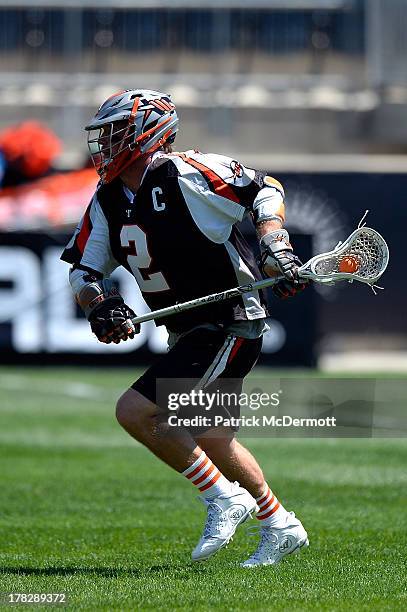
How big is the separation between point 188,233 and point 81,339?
432 inches

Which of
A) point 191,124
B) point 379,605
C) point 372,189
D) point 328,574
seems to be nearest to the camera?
point 379,605

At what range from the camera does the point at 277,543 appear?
5773 millimetres

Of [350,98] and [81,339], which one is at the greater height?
[350,98]

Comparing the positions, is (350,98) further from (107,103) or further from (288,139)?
(107,103)

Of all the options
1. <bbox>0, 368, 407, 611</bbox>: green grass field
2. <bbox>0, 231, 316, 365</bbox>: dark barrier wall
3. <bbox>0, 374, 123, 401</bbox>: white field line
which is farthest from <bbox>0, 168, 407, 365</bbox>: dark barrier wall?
<bbox>0, 368, 407, 611</bbox>: green grass field

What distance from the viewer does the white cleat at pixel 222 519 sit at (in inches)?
219

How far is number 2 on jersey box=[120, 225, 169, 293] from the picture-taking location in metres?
5.73

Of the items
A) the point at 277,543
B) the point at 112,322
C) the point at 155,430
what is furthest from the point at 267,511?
the point at 112,322

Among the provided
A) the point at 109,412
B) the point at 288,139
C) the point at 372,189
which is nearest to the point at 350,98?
the point at 288,139

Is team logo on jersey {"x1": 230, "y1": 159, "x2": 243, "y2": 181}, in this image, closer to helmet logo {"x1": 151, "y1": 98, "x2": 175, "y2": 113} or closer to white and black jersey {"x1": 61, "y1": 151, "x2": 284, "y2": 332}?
white and black jersey {"x1": 61, "y1": 151, "x2": 284, "y2": 332}

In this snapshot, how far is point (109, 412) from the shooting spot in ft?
42.6

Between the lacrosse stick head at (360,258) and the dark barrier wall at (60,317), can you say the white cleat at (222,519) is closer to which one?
the lacrosse stick head at (360,258)

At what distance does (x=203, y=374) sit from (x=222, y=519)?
0.64m

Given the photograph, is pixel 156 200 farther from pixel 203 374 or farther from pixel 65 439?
pixel 65 439
